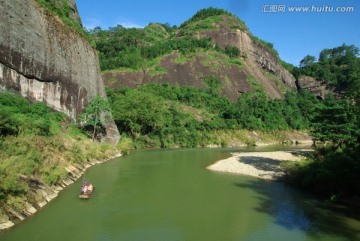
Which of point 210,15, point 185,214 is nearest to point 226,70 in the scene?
point 210,15

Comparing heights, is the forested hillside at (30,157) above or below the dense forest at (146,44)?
below

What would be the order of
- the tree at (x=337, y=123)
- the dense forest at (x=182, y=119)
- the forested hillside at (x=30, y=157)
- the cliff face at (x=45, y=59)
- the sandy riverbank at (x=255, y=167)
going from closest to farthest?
the forested hillside at (x=30, y=157) → the dense forest at (x=182, y=119) → the tree at (x=337, y=123) → the sandy riverbank at (x=255, y=167) → the cliff face at (x=45, y=59)

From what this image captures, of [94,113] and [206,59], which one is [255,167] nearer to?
[94,113]

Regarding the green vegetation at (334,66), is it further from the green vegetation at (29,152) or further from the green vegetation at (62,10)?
the green vegetation at (29,152)

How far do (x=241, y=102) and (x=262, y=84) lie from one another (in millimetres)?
17039

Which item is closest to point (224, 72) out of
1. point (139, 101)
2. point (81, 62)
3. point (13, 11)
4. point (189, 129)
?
point (189, 129)

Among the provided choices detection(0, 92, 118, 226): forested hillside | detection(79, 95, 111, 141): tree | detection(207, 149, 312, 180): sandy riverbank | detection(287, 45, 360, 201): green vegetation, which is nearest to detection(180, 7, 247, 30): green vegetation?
detection(79, 95, 111, 141): tree

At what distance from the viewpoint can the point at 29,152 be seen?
19.8m

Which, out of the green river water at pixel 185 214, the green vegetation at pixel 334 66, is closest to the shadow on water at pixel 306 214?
the green river water at pixel 185 214

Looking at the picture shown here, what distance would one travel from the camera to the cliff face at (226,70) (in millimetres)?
78125

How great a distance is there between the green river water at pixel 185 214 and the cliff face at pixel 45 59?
1352 cm

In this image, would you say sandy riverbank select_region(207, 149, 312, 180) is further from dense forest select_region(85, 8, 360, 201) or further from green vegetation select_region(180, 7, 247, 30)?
green vegetation select_region(180, 7, 247, 30)

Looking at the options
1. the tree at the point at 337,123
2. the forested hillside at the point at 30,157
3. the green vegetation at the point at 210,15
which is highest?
the green vegetation at the point at 210,15

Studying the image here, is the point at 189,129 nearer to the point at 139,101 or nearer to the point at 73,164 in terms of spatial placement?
the point at 139,101
